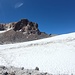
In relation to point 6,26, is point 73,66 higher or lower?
lower

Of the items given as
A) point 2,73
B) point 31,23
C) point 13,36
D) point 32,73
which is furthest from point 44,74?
point 31,23

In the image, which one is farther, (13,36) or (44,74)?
(13,36)

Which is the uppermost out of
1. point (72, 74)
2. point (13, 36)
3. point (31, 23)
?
point (31, 23)

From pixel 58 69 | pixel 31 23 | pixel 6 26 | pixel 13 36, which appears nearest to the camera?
pixel 58 69

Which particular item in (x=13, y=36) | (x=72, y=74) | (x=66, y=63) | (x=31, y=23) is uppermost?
(x=31, y=23)

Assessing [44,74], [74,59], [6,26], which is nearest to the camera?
[44,74]

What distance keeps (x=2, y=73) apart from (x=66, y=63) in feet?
19.5

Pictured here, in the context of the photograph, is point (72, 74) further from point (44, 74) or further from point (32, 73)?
point (32, 73)

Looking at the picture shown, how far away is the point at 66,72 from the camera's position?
11883mm

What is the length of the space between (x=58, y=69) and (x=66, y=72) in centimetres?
101

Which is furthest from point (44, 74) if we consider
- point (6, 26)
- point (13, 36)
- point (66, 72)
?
point (6, 26)

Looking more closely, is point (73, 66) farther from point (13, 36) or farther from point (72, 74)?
point (13, 36)

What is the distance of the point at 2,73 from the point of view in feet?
37.2

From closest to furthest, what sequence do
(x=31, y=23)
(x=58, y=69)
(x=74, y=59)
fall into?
(x=58, y=69) → (x=74, y=59) → (x=31, y=23)
